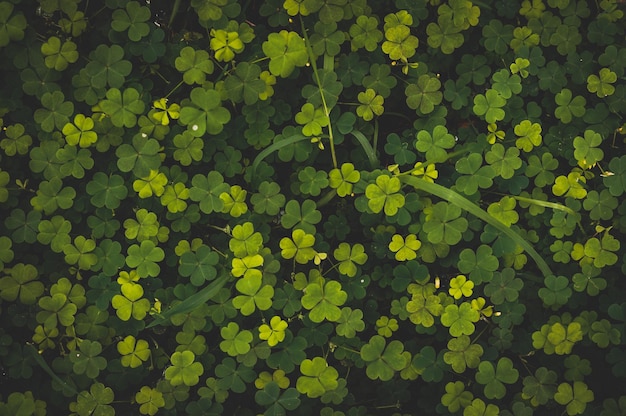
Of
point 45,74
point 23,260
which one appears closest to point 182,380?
point 23,260

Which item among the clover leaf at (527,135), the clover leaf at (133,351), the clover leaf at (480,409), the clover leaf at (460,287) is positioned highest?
the clover leaf at (527,135)

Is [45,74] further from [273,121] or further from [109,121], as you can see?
[273,121]

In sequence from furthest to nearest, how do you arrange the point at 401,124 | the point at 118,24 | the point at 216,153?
1. the point at 401,124
2. the point at 216,153
3. the point at 118,24

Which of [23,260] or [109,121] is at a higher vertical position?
[109,121]

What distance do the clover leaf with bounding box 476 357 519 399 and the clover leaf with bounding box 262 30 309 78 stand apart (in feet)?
4.61

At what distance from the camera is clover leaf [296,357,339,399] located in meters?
2.32

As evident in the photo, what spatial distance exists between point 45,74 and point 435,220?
63.6 inches

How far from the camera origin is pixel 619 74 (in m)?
2.48

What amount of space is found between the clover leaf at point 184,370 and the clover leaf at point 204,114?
86 cm

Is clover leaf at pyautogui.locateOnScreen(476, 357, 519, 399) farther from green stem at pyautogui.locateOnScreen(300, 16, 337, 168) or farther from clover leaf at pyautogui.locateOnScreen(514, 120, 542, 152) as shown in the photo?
green stem at pyautogui.locateOnScreen(300, 16, 337, 168)

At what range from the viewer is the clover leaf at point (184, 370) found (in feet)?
7.55

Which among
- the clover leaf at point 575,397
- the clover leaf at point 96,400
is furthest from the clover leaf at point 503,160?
the clover leaf at point 96,400

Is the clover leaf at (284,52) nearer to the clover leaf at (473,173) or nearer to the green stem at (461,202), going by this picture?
the green stem at (461,202)

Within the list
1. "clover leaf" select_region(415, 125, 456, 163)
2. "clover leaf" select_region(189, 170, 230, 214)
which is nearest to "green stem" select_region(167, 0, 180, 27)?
"clover leaf" select_region(189, 170, 230, 214)
